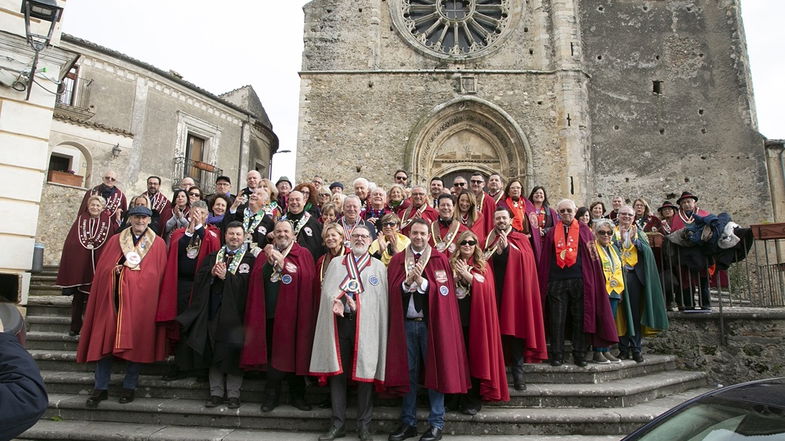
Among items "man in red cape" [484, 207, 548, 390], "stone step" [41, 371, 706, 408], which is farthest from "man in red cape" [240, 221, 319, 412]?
Answer: "man in red cape" [484, 207, 548, 390]

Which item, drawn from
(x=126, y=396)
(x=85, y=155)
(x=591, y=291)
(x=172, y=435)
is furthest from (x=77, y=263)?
(x=85, y=155)

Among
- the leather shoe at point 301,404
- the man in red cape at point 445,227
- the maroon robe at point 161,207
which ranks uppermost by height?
the maroon robe at point 161,207

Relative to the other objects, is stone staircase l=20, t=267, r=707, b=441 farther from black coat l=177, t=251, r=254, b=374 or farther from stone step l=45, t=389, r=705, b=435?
black coat l=177, t=251, r=254, b=374

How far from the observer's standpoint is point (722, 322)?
6461 mm

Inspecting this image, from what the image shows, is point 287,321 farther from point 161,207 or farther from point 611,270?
point 611,270

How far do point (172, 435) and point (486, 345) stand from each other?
295cm

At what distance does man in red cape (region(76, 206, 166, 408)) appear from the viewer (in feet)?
15.8

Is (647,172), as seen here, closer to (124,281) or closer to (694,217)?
(694,217)

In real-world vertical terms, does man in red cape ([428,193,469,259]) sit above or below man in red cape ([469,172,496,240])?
below

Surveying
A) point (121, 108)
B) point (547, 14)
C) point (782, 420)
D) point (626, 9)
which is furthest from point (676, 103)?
point (121, 108)

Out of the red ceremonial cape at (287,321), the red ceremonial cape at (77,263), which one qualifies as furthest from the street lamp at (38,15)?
the red ceremonial cape at (287,321)

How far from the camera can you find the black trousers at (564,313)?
215 inches

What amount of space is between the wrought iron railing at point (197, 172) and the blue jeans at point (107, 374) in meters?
12.9

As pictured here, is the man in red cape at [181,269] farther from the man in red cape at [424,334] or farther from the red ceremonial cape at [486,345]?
the red ceremonial cape at [486,345]
